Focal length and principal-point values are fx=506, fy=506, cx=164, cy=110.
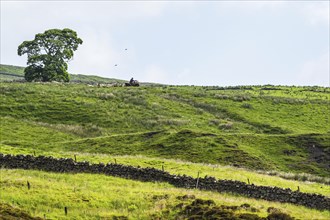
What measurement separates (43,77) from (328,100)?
203ft

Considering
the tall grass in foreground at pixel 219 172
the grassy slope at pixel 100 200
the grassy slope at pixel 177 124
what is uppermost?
the grassy slope at pixel 177 124

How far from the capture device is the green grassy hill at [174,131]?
4559 cm

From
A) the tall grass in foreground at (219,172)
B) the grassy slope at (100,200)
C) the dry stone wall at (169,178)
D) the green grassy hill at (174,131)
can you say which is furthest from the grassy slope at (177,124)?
the grassy slope at (100,200)

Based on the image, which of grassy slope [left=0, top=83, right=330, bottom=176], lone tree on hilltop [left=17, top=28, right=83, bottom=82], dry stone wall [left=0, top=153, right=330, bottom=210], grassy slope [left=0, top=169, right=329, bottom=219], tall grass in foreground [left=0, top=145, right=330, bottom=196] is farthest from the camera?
lone tree on hilltop [left=17, top=28, right=83, bottom=82]

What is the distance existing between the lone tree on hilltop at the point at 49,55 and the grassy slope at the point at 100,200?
80527mm

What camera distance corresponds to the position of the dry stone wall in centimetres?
3234

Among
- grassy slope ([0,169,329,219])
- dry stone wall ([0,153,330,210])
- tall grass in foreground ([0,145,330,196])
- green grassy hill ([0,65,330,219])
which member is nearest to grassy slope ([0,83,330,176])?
green grassy hill ([0,65,330,219])

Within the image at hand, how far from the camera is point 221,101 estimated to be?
98000 millimetres

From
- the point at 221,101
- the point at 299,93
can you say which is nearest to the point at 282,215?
the point at 221,101

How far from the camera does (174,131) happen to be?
6456 cm

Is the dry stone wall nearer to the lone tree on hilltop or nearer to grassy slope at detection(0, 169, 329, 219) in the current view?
grassy slope at detection(0, 169, 329, 219)

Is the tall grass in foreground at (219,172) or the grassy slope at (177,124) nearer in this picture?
the tall grass in foreground at (219,172)

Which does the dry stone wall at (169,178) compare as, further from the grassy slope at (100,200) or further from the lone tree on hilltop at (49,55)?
the lone tree on hilltop at (49,55)

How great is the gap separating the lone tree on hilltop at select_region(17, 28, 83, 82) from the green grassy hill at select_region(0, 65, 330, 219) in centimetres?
1040
